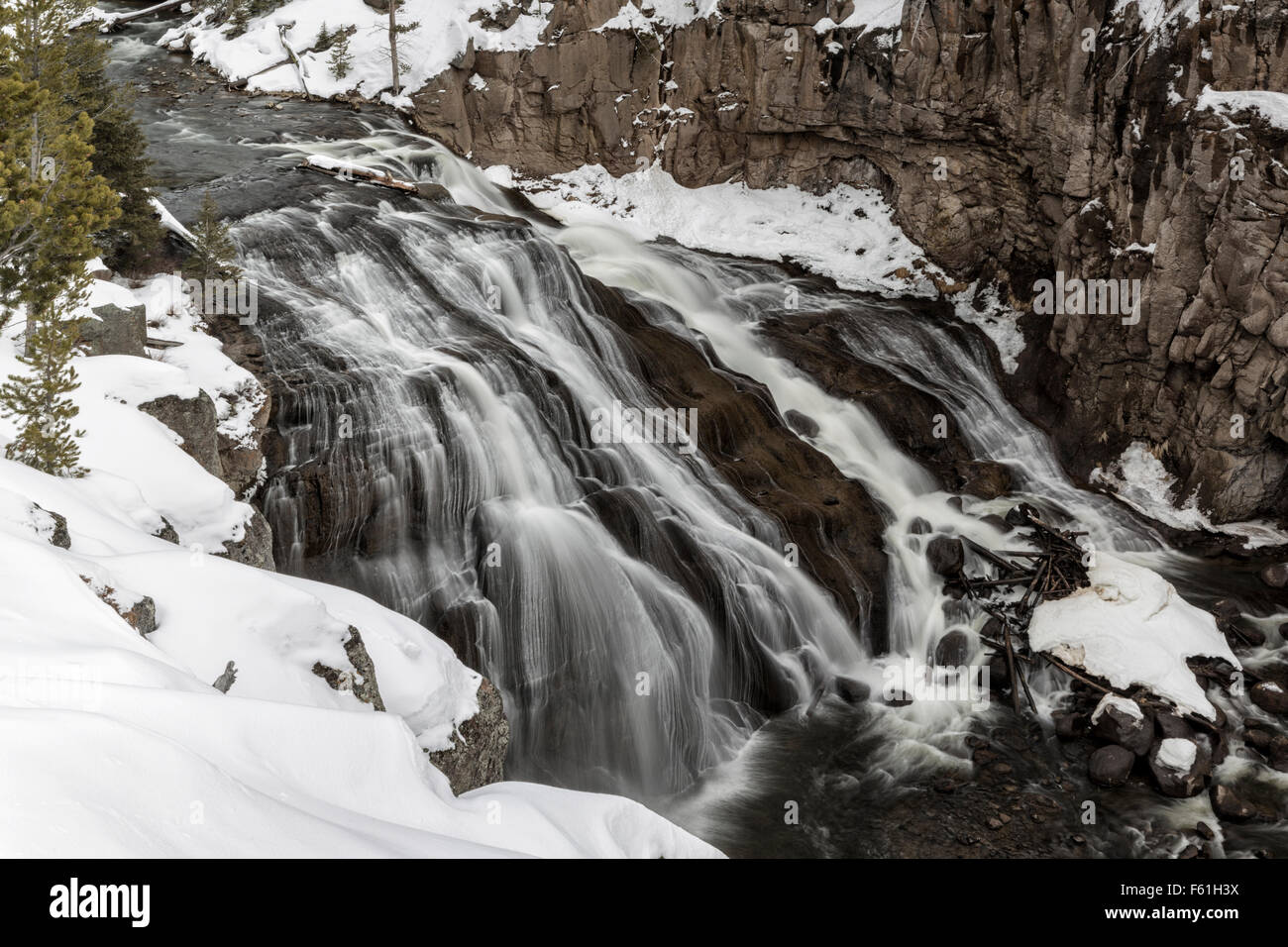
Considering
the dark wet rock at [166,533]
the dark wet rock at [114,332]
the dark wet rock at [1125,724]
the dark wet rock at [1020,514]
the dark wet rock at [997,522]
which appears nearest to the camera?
the dark wet rock at [166,533]

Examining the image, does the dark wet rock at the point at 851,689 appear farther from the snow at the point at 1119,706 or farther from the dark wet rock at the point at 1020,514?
the dark wet rock at the point at 1020,514

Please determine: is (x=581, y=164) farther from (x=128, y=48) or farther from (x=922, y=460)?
(x=128, y=48)

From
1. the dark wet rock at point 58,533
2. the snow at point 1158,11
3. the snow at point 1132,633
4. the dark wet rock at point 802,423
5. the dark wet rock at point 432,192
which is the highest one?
the snow at point 1158,11

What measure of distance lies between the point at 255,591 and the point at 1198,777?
10837 millimetres

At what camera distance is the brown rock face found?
15781mm

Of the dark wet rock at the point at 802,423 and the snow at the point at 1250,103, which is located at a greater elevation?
the snow at the point at 1250,103

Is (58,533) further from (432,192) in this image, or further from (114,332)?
(432,192)

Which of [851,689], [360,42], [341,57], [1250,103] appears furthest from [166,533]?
[360,42]

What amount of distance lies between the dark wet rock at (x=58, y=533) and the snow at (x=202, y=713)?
0.16 ft

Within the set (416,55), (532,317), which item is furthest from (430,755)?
(416,55)

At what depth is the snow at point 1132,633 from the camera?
12602 millimetres

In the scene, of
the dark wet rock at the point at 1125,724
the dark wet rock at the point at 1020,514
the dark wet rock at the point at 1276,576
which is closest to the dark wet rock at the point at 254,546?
the dark wet rock at the point at 1125,724

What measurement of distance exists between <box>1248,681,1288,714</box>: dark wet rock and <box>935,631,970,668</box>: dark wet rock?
3707 millimetres
